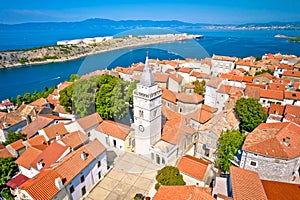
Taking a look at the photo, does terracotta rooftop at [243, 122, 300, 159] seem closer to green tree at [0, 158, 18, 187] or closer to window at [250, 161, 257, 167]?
window at [250, 161, 257, 167]

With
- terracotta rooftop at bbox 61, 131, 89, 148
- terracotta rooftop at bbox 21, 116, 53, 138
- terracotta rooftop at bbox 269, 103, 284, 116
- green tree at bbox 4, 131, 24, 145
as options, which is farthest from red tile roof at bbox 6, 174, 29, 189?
terracotta rooftop at bbox 269, 103, 284, 116

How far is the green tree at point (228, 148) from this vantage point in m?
16.9

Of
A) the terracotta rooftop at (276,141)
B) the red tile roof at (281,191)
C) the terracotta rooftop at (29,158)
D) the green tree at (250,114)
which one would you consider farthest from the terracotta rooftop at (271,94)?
the terracotta rooftop at (29,158)

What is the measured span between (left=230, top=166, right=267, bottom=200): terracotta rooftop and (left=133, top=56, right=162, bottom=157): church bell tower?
8.26 metres

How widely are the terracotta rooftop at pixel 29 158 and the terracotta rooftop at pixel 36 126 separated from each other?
5733 mm

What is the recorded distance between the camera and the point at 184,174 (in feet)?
53.7

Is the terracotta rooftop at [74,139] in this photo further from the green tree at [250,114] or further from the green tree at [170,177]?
the green tree at [250,114]

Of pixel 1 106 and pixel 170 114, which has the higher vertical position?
pixel 170 114

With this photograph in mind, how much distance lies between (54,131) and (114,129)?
23.0ft

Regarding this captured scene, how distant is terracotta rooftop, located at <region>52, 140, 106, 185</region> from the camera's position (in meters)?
14.7

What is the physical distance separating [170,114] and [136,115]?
636cm

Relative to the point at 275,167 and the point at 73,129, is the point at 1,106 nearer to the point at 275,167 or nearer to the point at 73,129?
the point at 73,129

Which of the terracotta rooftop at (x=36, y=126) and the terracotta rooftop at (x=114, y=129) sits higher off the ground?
the terracotta rooftop at (x=114, y=129)

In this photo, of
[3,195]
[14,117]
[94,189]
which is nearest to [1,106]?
[14,117]
